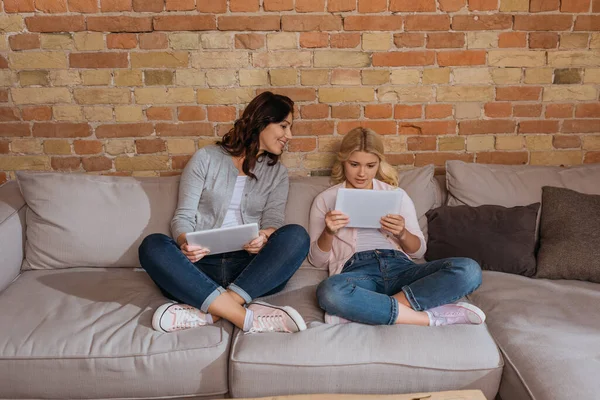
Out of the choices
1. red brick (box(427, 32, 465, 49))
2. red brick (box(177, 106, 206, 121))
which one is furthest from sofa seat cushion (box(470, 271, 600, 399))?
red brick (box(177, 106, 206, 121))

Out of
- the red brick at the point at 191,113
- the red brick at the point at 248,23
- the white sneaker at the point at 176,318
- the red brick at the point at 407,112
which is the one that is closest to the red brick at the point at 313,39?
the red brick at the point at 248,23

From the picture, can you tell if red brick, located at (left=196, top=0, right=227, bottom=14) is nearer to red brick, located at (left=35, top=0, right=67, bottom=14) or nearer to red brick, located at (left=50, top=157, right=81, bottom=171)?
red brick, located at (left=35, top=0, right=67, bottom=14)

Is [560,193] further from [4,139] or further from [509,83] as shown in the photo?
[4,139]

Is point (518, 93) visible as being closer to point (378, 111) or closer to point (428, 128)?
point (428, 128)

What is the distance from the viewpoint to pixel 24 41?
7.38 feet

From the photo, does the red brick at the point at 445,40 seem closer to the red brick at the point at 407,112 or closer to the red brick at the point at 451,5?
the red brick at the point at 451,5

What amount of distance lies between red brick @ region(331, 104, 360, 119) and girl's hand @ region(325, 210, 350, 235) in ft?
2.18

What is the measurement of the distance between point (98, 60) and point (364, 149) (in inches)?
49.5

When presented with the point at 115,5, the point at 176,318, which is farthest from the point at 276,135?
the point at 115,5

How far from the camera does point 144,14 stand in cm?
222

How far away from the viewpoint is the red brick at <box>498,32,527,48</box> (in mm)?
2291

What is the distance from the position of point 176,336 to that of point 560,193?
1593 mm

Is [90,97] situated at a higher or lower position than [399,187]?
higher

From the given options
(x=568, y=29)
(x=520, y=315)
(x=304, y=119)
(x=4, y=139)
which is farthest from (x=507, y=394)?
(x=4, y=139)
